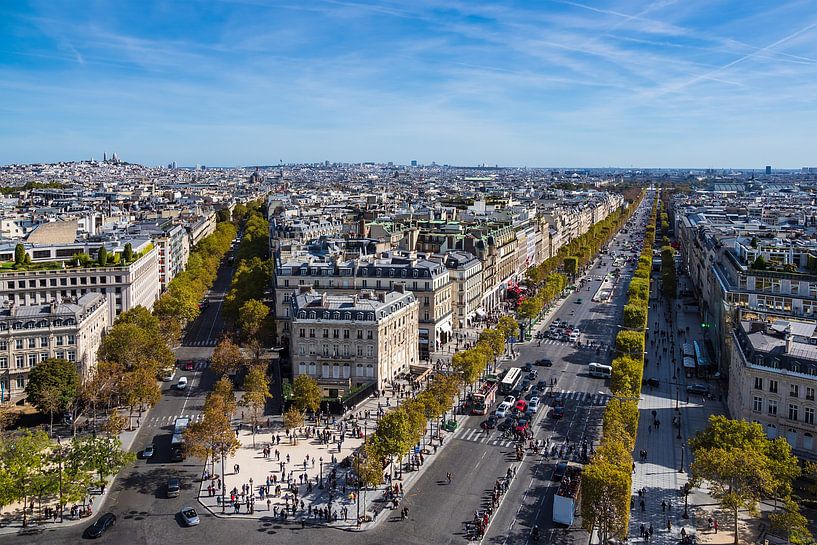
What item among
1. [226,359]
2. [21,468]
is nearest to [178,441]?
[21,468]

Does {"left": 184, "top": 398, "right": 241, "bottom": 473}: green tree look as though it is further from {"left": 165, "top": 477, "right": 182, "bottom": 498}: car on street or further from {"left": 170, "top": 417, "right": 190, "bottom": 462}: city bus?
{"left": 170, "top": 417, "right": 190, "bottom": 462}: city bus

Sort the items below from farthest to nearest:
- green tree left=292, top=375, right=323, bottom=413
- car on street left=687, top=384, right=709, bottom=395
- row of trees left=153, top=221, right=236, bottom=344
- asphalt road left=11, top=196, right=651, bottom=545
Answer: row of trees left=153, top=221, right=236, bottom=344
car on street left=687, top=384, right=709, bottom=395
green tree left=292, top=375, right=323, bottom=413
asphalt road left=11, top=196, right=651, bottom=545

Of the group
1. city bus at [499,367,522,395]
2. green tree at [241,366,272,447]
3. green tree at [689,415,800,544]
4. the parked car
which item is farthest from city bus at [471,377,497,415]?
the parked car

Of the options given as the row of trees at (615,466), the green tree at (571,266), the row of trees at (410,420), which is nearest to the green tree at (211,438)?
the row of trees at (410,420)

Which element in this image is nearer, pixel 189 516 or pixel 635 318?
pixel 189 516

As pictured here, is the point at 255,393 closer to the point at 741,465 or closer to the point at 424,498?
the point at 424,498

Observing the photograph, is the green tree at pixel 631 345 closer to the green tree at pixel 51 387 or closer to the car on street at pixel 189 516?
the car on street at pixel 189 516
